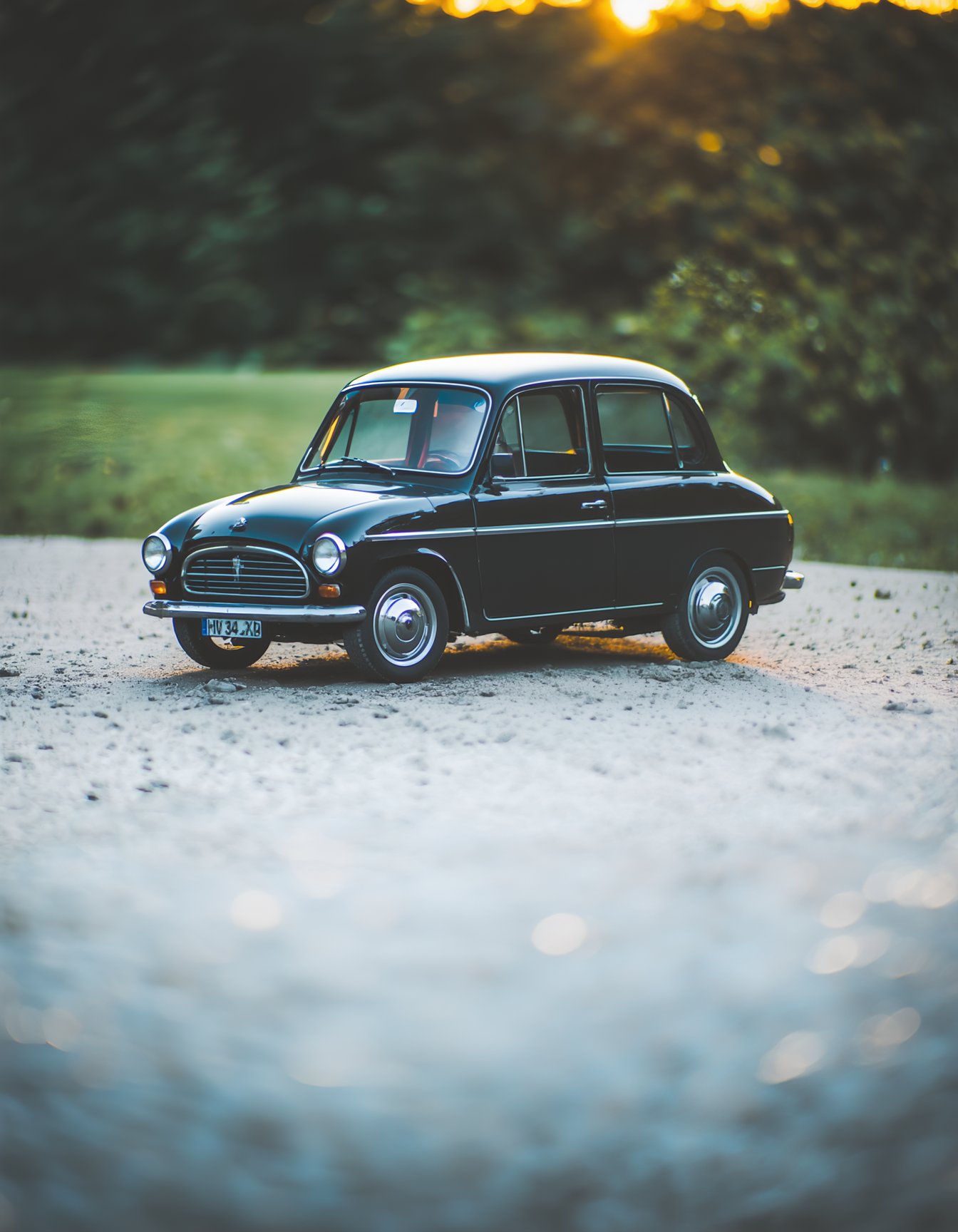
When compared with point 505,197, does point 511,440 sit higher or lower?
lower

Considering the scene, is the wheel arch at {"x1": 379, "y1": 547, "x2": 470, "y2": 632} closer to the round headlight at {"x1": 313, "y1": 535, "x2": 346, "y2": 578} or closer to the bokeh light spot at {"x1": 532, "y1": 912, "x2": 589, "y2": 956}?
the round headlight at {"x1": 313, "y1": 535, "x2": 346, "y2": 578}

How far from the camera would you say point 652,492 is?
1019cm

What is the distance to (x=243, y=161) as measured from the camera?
39.4 m

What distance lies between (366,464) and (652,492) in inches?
67.4

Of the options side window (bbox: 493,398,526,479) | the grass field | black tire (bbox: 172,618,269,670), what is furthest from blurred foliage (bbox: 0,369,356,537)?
side window (bbox: 493,398,526,479)

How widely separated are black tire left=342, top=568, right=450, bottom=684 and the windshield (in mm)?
818

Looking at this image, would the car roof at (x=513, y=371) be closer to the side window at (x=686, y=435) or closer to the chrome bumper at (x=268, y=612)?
the side window at (x=686, y=435)

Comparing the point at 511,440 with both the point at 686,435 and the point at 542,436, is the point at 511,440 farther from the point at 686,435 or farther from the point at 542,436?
the point at 686,435

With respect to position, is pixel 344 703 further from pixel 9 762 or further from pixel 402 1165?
pixel 402 1165

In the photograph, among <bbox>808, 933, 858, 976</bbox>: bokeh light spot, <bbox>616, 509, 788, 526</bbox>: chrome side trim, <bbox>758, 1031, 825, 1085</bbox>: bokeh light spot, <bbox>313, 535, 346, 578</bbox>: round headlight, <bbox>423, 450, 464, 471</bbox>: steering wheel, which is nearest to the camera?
<bbox>758, 1031, 825, 1085</bbox>: bokeh light spot

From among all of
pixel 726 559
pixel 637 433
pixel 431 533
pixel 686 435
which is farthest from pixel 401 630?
pixel 686 435

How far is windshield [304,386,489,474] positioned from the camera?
9.67m

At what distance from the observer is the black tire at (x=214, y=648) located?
31.9 feet

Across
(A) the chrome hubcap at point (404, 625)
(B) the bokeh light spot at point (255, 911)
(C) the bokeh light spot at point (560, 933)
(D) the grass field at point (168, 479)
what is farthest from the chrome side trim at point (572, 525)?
(D) the grass field at point (168, 479)
